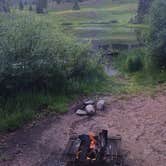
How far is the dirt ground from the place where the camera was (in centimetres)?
601

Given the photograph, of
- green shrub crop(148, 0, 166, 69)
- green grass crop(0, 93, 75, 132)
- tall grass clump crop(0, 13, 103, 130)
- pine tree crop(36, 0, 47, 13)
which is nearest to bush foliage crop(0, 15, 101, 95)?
tall grass clump crop(0, 13, 103, 130)

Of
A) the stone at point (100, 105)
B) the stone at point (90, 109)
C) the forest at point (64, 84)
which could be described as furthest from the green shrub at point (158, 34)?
the stone at point (90, 109)

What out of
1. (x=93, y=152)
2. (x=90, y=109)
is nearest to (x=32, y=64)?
(x=90, y=109)

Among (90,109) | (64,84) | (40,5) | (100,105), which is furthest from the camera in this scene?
(40,5)

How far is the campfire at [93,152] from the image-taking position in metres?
5.28

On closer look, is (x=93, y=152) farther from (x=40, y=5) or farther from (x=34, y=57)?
(x=40, y=5)

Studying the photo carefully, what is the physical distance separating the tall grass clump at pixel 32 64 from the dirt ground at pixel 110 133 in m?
0.51

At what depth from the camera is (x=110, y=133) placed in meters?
6.83

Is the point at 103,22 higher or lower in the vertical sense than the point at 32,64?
lower

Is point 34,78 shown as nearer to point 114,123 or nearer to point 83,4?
point 114,123

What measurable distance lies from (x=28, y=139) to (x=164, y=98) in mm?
3325

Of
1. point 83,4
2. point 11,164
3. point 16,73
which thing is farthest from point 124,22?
point 11,164

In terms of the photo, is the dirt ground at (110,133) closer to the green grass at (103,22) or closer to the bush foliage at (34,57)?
the bush foliage at (34,57)

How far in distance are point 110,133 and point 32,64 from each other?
214cm
